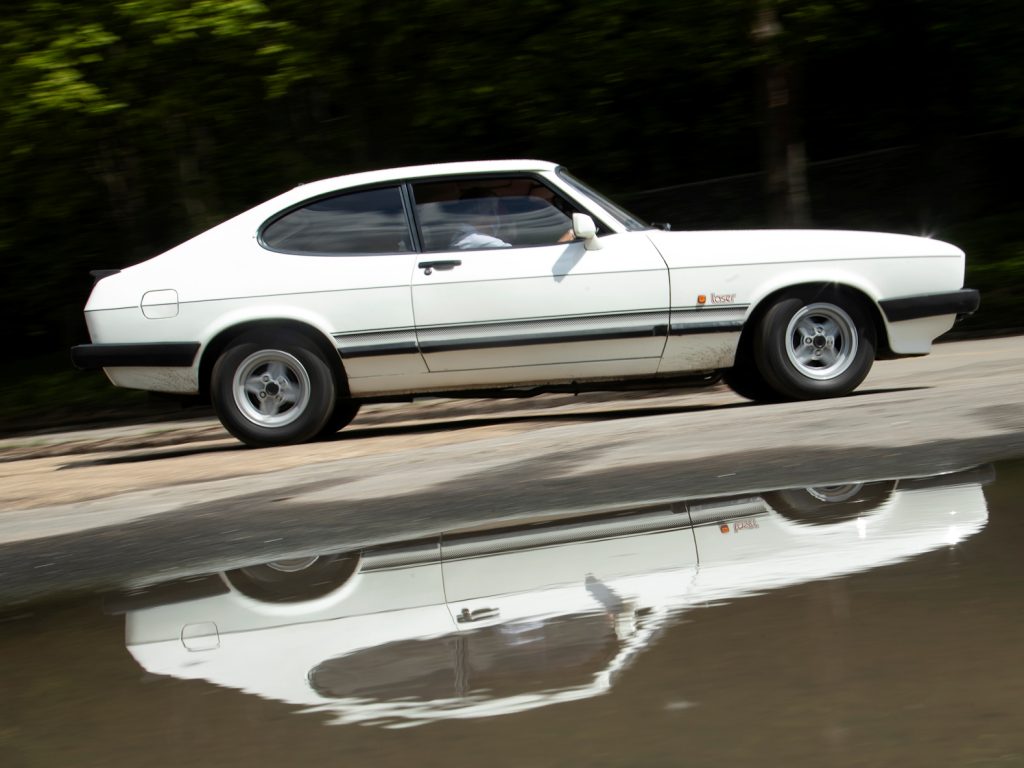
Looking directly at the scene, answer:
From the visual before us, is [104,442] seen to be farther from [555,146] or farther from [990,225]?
[990,225]

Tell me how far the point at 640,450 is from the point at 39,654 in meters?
3.27

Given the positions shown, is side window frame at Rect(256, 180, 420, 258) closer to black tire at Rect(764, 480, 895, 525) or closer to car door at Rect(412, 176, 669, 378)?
car door at Rect(412, 176, 669, 378)

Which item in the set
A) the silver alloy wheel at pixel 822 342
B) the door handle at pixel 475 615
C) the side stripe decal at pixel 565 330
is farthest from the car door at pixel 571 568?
the silver alloy wheel at pixel 822 342

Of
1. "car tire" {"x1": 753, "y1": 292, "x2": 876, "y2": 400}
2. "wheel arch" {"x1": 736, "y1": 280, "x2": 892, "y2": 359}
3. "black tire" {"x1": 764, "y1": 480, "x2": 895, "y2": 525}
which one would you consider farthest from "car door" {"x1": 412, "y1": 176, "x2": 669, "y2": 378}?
"black tire" {"x1": 764, "y1": 480, "x2": 895, "y2": 525}

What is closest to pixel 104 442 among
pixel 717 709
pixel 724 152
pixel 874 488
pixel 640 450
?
pixel 640 450

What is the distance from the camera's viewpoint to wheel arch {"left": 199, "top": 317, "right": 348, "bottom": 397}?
7.97 meters

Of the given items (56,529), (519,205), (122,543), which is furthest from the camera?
(519,205)

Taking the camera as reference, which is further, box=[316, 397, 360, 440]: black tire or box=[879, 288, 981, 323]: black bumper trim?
box=[316, 397, 360, 440]: black tire

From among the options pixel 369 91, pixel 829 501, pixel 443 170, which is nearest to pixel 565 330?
pixel 443 170

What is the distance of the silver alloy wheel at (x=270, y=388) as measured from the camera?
798 centimetres

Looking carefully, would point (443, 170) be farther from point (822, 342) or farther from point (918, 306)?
point (918, 306)

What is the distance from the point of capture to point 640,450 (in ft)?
20.3

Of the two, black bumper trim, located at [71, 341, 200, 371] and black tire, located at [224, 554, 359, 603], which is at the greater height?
black bumper trim, located at [71, 341, 200, 371]

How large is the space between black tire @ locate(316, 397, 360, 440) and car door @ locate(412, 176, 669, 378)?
94 cm
